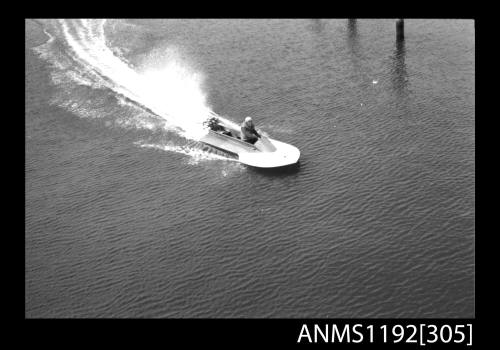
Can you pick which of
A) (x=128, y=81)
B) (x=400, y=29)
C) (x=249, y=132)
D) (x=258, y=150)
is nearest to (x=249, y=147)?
(x=258, y=150)

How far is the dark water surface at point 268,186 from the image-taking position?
198ft

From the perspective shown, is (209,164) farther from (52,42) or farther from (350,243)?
(52,42)

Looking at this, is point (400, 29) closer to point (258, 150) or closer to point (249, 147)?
point (258, 150)

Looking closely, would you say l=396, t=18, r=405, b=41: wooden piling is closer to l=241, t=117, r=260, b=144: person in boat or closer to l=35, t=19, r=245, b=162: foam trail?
l=35, t=19, r=245, b=162: foam trail

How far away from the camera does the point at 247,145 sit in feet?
265

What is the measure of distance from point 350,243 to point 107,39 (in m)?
66.6

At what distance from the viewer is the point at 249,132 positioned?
80812 mm

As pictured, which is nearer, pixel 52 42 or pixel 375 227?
pixel 375 227

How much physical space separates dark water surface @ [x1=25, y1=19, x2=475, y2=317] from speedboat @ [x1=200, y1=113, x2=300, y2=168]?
1.49 m

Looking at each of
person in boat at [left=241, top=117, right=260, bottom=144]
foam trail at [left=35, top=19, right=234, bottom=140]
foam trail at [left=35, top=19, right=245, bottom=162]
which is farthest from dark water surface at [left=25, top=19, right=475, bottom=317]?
person in boat at [left=241, top=117, right=260, bottom=144]

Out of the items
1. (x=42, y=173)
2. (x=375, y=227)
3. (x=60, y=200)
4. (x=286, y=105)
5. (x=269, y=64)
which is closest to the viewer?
(x=375, y=227)

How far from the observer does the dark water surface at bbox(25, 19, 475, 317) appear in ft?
198
